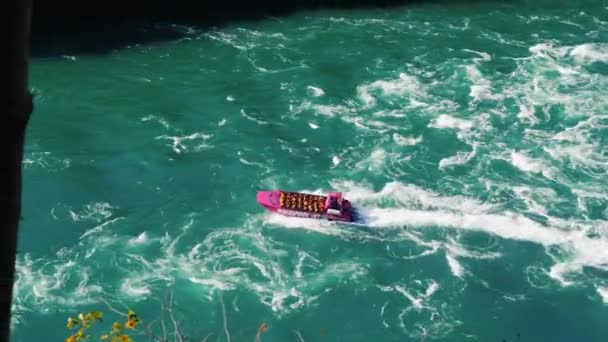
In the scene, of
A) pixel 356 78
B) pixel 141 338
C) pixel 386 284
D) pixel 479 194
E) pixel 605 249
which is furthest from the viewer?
pixel 356 78

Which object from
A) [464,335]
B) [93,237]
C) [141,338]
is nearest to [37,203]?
[93,237]

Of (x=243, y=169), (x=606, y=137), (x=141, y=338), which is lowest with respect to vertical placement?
(x=141, y=338)

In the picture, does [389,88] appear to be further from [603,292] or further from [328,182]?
[603,292]

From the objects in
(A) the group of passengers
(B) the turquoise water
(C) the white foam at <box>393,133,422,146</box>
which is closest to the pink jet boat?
(A) the group of passengers

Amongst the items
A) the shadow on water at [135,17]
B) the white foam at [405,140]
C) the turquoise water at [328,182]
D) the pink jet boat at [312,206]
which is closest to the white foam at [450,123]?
the turquoise water at [328,182]

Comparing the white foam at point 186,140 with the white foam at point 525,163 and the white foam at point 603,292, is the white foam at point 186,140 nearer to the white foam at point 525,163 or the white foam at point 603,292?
the white foam at point 525,163

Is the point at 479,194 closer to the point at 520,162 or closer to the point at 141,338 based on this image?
the point at 520,162
